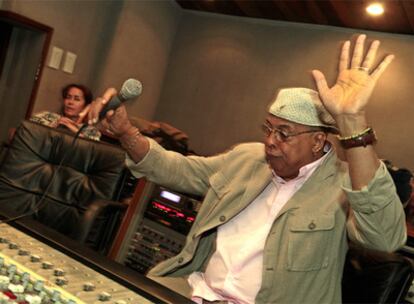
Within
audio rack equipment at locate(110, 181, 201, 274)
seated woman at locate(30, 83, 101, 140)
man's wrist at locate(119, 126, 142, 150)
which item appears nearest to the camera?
man's wrist at locate(119, 126, 142, 150)

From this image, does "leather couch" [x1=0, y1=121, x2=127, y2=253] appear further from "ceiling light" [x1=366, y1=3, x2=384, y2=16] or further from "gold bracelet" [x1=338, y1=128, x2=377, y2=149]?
"ceiling light" [x1=366, y1=3, x2=384, y2=16]

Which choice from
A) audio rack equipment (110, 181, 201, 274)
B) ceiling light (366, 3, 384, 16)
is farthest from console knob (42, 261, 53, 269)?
ceiling light (366, 3, 384, 16)

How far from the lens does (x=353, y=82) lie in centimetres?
140

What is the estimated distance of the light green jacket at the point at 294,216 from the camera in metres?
1.42

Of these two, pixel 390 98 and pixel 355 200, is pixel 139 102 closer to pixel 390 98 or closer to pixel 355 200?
pixel 390 98

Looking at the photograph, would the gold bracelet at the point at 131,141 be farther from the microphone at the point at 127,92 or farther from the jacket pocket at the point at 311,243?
the jacket pocket at the point at 311,243

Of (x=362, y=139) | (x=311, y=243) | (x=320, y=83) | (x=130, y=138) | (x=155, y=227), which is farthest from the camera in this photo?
(x=155, y=227)

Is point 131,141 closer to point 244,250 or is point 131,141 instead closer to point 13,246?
point 244,250

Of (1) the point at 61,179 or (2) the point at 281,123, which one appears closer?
(2) the point at 281,123

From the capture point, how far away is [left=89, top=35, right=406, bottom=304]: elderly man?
4.54 ft

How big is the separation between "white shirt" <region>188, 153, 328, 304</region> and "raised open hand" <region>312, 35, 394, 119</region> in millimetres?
377

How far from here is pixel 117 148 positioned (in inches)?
99.7

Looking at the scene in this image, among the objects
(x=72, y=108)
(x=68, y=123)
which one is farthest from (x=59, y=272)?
(x=72, y=108)

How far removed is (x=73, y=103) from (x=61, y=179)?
7.06 ft
